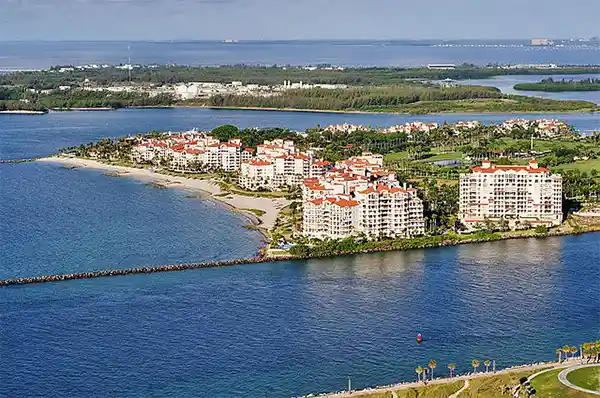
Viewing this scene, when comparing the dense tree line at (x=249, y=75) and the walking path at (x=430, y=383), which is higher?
the dense tree line at (x=249, y=75)

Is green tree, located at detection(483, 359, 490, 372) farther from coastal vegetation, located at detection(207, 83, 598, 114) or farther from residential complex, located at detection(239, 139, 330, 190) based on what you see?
coastal vegetation, located at detection(207, 83, 598, 114)

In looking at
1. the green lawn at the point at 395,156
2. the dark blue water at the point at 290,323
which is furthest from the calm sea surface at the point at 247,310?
the green lawn at the point at 395,156

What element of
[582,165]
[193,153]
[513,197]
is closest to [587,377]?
[513,197]

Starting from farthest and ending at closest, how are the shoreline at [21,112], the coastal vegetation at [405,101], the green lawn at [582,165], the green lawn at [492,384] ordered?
the shoreline at [21,112], the coastal vegetation at [405,101], the green lawn at [582,165], the green lawn at [492,384]

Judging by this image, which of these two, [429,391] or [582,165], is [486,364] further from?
[582,165]

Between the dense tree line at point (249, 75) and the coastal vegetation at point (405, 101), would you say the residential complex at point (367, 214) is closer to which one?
the coastal vegetation at point (405, 101)

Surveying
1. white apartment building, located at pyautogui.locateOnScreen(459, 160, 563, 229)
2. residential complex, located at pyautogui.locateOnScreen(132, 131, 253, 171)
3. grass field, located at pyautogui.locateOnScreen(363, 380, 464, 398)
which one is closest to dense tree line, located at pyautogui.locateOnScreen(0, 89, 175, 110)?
residential complex, located at pyautogui.locateOnScreen(132, 131, 253, 171)
